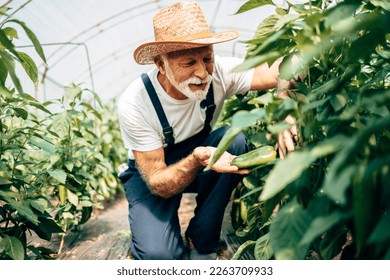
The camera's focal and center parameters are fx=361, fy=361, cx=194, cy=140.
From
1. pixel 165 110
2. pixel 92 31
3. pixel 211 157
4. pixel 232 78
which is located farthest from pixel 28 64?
pixel 92 31

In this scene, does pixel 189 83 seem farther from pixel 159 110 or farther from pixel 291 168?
pixel 291 168

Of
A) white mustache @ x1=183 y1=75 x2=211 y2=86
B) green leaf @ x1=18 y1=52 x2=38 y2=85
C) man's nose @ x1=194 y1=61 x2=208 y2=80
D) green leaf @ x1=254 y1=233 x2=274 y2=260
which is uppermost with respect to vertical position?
green leaf @ x1=18 y1=52 x2=38 y2=85

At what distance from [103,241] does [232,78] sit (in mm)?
1327

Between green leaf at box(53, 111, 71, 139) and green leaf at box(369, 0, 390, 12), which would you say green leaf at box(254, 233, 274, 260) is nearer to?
green leaf at box(369, 0, 390, 12)

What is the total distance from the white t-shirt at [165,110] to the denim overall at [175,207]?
Result: 5cm

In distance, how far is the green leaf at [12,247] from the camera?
4.03ft

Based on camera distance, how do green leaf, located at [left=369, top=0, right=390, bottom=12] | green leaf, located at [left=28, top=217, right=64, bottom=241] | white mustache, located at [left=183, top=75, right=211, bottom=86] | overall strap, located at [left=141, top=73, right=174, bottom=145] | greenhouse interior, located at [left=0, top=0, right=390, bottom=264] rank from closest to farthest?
greenhouse interior, located at [left=0, top=0, right=390, bottom=264]
green leaf, located at [left=369, top=0, right=390, bottom=12]
green leaf, located at [left=28, top=217, right=64, bottom=241]
white mustache, located at [left=183, top=75, right=211, bottom=86]
overall strap, located at [left=141, top=73, right=174, bottom=145]

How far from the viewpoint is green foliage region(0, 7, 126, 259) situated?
4.00 ft

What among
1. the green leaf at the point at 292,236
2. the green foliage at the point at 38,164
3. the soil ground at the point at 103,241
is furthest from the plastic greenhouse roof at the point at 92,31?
the green leaf at the point at 292,236

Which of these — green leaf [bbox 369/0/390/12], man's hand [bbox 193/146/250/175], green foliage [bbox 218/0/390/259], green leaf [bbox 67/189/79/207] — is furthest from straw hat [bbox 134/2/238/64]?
green leaf [bbox 67/189/79/207]

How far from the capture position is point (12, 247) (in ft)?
4.09
